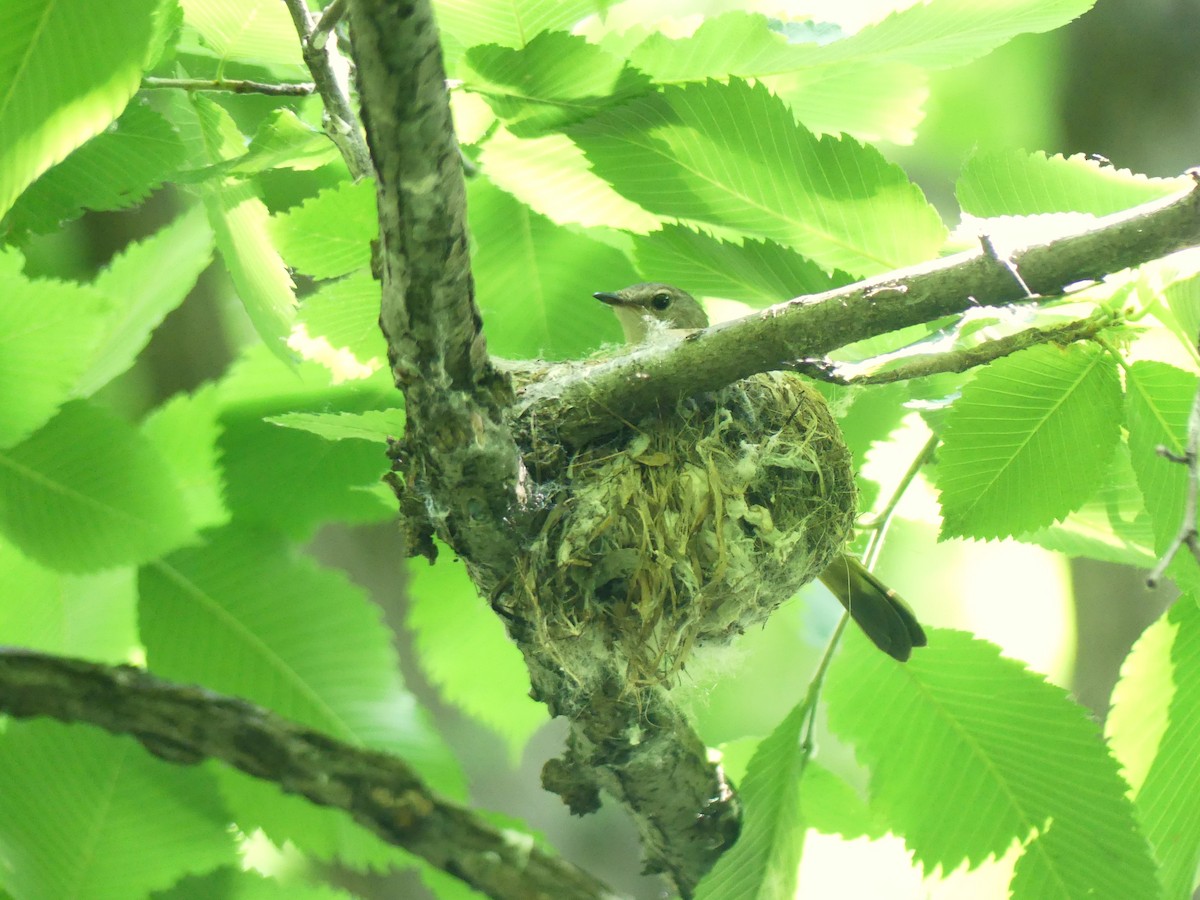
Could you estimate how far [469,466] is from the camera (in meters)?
2.05

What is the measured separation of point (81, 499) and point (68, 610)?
2.18 ft

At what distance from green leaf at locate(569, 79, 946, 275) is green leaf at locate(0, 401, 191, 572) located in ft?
4.20

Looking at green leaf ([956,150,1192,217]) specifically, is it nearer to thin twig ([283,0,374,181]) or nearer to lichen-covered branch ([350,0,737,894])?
lichen-covered branch ([350,0,737,894])

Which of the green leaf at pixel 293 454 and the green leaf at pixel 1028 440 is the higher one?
the green leaf at pixel 293 454

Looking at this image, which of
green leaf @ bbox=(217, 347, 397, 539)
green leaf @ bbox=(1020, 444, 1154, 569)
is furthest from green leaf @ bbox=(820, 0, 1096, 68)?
green leaf @ bbox=(217, 347, 397, 539)

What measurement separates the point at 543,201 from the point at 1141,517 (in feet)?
5.76

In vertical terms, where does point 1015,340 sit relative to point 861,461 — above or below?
below

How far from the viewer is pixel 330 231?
8.39 ft

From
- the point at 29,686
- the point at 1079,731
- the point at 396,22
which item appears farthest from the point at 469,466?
the point at 1079,731

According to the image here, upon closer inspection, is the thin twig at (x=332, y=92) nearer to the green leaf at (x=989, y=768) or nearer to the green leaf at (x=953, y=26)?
the green leaf at (x=953, y=26)

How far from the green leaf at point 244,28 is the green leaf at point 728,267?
0.98 m

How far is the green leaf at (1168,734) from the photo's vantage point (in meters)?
2.46

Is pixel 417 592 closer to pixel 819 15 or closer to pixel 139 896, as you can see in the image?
pixel 139 896

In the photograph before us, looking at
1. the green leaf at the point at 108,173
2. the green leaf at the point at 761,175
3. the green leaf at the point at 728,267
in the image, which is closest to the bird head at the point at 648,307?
the green leaf at the point at 728,267
